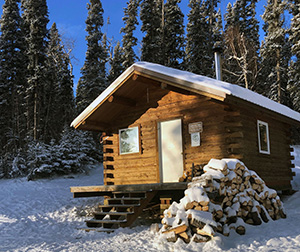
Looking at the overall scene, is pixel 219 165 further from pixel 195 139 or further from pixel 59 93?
pixel 59 93

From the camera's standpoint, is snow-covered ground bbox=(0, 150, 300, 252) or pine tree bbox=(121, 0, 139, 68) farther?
pine tree bbox=(121, 0, 139, 68)

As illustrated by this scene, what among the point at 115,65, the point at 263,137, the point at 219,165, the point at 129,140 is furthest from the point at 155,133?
the point at 115,65

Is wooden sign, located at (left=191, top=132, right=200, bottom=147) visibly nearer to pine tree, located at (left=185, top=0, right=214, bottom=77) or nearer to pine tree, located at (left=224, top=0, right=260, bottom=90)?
pine tree, located at (left=224, top=0, right=260, bottom=90)

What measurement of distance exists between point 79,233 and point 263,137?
7.07 meters

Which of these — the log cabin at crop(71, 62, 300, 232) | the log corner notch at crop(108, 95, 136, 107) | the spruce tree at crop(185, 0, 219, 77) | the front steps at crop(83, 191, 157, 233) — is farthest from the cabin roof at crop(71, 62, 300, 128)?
the spruce tree at crop(185, 0, 219, 77)

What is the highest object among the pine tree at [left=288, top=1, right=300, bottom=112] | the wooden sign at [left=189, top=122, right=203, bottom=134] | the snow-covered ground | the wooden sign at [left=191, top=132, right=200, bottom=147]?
the pine tree at [left=288, top=1, right=300, bottom=112]

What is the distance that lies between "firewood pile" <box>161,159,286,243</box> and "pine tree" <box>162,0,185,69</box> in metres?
25.0

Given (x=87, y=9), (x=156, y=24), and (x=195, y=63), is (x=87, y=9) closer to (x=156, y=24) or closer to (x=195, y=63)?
(x=156, y=24)

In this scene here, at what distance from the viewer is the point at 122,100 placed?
36.4 ft

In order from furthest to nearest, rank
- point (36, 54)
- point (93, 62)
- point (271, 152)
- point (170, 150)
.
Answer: point (93, 62) → point (36, 54) → point (271, 152) → point (170, 150)

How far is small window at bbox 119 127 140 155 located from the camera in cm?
1152

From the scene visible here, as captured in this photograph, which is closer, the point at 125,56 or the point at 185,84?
the point at 185,84

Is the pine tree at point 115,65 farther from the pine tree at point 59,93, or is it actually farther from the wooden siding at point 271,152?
the wooden siding at point 271,152

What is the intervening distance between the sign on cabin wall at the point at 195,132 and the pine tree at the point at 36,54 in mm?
19818
